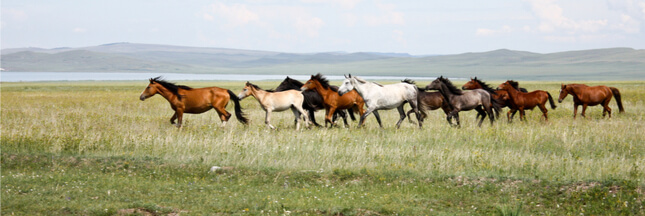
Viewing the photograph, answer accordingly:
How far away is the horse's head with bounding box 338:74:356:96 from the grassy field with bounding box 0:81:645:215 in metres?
1.27

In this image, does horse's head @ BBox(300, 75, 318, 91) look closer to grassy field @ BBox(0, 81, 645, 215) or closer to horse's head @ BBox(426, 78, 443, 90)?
grassy field @ BBox(0, 81, 645, 215)

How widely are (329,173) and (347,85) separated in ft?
21.4

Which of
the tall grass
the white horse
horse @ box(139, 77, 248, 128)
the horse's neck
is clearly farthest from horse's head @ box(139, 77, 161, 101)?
the white horse

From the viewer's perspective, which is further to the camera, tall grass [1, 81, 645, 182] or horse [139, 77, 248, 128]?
horse [139, 77, 248, 128]

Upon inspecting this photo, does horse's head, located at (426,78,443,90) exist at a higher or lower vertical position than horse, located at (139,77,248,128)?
higher

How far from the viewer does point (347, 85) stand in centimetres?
1772

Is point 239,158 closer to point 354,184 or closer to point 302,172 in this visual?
point 302,172

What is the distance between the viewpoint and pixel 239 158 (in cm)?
1311

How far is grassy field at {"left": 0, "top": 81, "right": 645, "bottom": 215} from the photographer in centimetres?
936

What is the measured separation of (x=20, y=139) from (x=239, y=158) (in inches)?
245

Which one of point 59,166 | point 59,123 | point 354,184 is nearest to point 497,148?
point 354,184

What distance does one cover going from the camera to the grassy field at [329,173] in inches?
368

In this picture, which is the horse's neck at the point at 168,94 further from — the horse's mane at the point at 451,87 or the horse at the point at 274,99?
the horse's mane at the point at 451,87

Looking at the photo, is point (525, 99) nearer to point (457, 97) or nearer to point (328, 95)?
point (457, 97)
